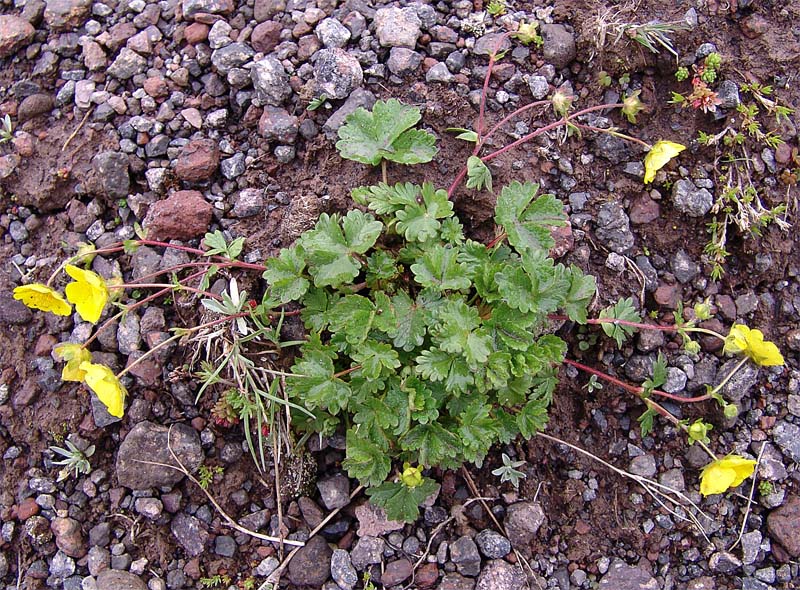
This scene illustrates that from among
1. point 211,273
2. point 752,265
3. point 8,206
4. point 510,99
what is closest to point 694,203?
point 752,265

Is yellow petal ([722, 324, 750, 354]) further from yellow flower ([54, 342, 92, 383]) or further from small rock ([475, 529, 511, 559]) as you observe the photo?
yellow flower ([54, 342, 92, 383])

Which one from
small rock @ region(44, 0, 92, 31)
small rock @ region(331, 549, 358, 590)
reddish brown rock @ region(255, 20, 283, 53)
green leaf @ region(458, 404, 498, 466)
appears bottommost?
small rock @ region(331, 549, 358, 590)

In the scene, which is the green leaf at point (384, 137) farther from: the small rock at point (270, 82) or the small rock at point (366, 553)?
the small rock at point (366, 553)

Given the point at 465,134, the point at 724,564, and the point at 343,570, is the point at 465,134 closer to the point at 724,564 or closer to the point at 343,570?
the point at 343,570

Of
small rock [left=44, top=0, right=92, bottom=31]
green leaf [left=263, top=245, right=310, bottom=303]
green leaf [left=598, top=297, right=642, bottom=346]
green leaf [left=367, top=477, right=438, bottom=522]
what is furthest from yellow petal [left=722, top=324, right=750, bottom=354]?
small rock [left=44, top=0, right=92, bottom=31]

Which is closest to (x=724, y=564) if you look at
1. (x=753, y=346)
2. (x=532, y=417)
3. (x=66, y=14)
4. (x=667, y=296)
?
(x=753, y=346)

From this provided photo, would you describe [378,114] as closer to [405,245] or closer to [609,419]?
[405,245]
